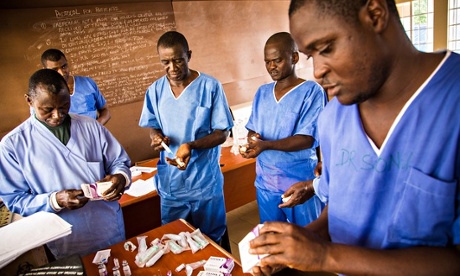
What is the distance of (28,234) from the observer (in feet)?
3.63

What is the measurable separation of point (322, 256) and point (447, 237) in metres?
0.30

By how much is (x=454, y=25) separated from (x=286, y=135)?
4.88m

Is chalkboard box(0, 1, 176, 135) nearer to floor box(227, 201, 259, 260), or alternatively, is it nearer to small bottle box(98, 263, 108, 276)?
floor box(227, 201, 259, 260)

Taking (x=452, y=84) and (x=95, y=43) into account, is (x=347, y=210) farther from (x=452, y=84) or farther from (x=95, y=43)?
(x=95, y=43)

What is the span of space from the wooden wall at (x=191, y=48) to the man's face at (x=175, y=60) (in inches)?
76.4

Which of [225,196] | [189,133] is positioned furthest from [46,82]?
[225,196]

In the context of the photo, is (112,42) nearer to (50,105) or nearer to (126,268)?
(50,105)

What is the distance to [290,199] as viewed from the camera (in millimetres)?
1438

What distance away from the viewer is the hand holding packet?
1.54m

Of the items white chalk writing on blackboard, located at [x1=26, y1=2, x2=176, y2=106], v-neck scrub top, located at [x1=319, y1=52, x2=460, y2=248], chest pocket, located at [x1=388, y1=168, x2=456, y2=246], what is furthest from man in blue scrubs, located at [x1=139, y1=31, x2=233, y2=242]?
white chalk writing on blackboard, located at [x1=26, y1=2, x2=176, y2=106]

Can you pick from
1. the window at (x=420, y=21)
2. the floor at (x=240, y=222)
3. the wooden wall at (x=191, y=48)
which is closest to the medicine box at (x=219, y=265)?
the floor at (x=240, y=222)

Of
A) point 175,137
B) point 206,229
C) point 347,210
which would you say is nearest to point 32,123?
point 175,137

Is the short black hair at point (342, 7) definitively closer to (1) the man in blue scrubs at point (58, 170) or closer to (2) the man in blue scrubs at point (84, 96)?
(1) the man in blue scrubs at point (58, 170)

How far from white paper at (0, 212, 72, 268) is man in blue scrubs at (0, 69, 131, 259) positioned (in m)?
0.36
